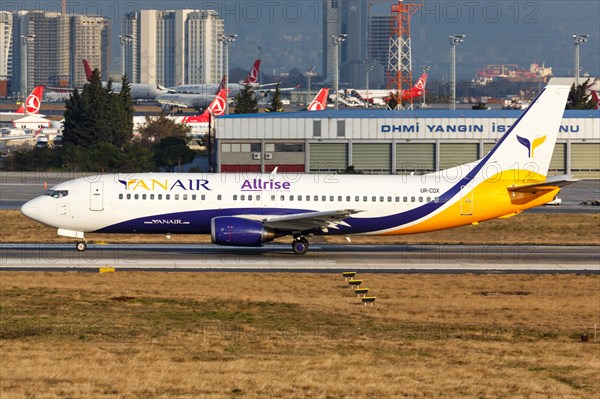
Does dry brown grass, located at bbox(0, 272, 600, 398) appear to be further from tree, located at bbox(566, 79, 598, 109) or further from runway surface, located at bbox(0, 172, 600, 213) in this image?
tree, located at bbox(566, 79, 598, 109)

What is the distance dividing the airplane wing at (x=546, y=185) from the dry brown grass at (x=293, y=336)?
5205mm

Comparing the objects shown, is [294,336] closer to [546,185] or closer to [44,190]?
[546,185]

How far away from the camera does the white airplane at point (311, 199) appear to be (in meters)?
51.5

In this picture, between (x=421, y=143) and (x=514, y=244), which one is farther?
(x=421, y=143)

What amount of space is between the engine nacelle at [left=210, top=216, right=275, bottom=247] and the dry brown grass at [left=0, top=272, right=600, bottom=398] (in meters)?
3.75

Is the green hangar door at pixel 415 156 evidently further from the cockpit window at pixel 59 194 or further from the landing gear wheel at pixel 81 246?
the cockpit window at pixel 59 194

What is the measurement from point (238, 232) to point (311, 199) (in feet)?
14.2

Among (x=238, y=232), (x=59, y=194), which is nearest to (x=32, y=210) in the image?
(x=59, y=194)

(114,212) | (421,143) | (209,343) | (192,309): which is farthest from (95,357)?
(421,143)

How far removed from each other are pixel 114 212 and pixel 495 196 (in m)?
18.3

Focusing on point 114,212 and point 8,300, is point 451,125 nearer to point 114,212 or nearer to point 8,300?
point 114,212

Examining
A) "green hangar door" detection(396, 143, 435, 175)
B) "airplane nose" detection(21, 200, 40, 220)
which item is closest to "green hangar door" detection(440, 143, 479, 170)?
"green hangar door" detection(396, 143, 435, 175)

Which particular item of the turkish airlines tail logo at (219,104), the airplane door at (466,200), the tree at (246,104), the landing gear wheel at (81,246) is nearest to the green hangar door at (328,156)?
the tree at (246,104)

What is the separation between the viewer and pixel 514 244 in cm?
6047
